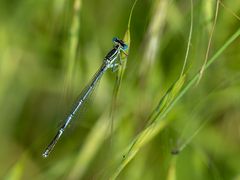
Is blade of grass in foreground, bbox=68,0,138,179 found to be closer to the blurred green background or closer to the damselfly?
the blurred green background

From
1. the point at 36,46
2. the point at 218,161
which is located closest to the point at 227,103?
the point at 218,161

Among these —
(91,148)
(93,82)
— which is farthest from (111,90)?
(91,148)

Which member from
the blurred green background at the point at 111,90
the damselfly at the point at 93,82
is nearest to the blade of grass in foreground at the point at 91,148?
the blurred green background at the point at 111,90

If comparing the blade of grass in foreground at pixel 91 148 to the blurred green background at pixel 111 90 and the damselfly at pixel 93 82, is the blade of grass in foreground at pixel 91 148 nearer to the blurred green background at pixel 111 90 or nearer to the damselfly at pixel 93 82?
the blurred green background at pixel 111 90

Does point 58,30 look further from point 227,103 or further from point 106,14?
point 227,103

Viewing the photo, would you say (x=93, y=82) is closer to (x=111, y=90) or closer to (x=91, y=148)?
(x=111, y=90)

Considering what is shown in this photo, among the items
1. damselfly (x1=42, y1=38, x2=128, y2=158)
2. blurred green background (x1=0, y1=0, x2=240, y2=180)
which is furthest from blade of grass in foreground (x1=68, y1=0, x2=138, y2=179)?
damselfly (x1=42, y1=38, x2=128, y2=158)
